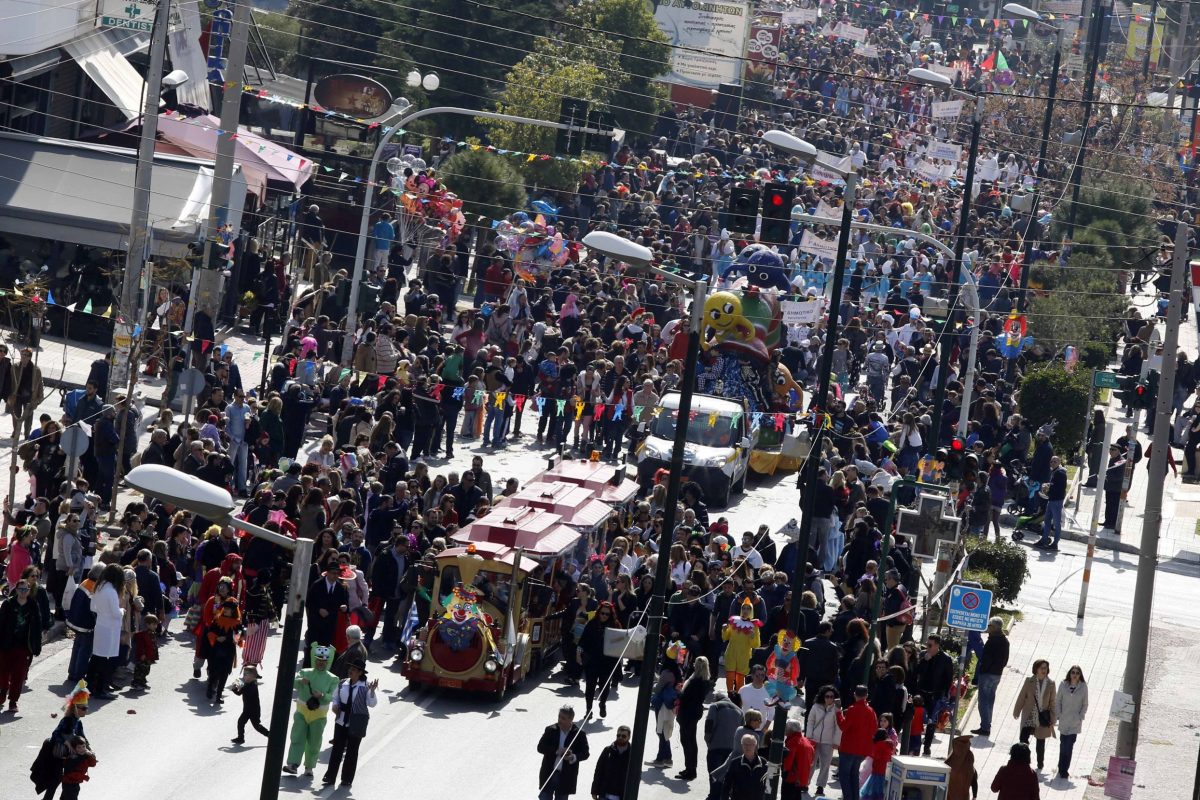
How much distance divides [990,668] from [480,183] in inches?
1015

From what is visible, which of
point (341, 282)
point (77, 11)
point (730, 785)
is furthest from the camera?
point (77, 11)

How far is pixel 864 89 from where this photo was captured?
252 ft

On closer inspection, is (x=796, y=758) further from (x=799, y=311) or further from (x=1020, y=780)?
(x=799, y=311)

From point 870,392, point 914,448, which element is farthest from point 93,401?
point 870,392

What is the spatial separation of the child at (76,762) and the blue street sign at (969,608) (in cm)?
1008

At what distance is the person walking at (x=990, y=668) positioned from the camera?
2466cm

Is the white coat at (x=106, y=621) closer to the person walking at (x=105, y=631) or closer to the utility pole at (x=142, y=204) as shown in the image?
the person walking at (x=105, y=631)

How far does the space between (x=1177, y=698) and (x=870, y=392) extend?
1317 cm

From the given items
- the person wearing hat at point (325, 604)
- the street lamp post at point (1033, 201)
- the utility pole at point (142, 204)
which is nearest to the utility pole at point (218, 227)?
the utility pole at point (142, 204)

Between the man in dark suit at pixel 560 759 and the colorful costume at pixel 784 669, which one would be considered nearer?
→ the man in dark suit at pixel 560 759

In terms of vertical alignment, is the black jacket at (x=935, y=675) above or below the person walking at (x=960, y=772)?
above

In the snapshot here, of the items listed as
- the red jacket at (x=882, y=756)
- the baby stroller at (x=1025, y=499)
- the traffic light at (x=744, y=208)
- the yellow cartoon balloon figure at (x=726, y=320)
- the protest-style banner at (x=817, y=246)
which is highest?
the traffic light at (x=744, y=208)

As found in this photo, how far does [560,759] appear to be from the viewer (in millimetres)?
20094

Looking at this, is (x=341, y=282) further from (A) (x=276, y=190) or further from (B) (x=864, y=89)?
(B) (x=864, y=89)
